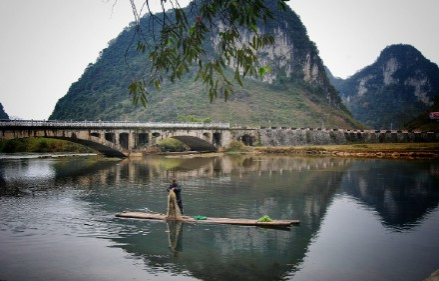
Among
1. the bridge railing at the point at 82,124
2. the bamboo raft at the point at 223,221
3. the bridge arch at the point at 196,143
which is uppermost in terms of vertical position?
the bridge railing at the point at 82,124

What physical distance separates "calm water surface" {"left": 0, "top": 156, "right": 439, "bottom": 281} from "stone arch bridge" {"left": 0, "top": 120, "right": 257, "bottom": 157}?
2167cm

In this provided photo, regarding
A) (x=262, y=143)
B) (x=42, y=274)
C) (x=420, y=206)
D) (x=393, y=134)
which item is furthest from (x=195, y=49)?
(x=393, y=134)

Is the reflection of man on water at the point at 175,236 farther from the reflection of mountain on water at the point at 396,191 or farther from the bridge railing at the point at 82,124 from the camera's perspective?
the bridge railing at the point at 82,124

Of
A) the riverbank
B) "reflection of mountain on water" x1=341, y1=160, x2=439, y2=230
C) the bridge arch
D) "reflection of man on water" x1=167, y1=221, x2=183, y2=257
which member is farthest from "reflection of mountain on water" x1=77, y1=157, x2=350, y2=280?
the bridge arch

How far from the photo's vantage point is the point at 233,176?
4956 cm

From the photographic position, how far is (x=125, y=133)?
8194 cm

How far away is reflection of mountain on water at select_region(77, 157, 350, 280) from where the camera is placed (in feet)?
58.6

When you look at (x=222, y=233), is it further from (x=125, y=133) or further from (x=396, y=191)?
(x=125, y=133)

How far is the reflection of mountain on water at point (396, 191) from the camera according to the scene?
28547 mm

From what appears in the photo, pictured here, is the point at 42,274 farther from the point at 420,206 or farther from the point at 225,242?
the point at 420,206

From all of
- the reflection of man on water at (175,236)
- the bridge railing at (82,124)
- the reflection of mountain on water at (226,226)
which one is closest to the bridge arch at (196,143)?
the bridge railing at (82,124)

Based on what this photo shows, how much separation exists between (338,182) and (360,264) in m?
27.8

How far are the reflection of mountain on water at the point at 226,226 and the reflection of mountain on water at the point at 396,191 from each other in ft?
8.94

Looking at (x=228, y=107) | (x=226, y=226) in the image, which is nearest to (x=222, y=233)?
(x=226, y=226)
